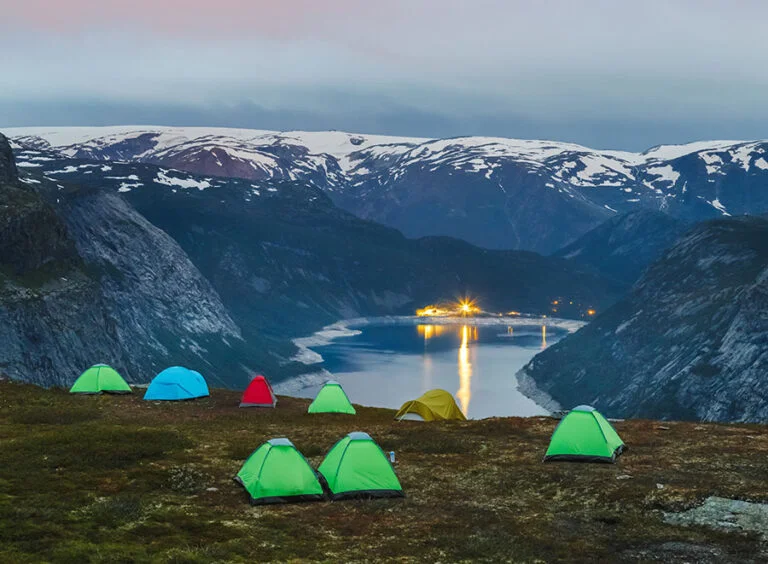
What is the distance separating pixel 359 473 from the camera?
A: 33125 millimetres

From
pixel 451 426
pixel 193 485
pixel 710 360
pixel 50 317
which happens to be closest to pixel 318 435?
pixel 451 426

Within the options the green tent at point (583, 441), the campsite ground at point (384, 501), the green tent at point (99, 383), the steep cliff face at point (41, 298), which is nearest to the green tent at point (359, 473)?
the campsite ground at point (384, 501)

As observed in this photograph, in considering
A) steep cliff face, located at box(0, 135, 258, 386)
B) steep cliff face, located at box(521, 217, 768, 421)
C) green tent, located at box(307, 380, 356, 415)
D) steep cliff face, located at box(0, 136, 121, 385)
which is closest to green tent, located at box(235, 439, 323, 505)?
green tent, located at box(307, 380, 356, 415)

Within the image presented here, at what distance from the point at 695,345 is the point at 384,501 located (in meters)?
126

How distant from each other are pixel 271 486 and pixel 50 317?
102 meters

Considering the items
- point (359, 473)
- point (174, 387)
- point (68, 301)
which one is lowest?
point (174, 387)

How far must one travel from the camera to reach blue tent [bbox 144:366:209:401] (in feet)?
203

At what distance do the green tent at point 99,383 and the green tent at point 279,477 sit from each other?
32.8 meters

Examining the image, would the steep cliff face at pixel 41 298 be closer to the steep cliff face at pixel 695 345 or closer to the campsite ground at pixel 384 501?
the campsite ground at pixel 384 501

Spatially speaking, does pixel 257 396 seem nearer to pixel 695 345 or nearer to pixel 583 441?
pixel 583 441

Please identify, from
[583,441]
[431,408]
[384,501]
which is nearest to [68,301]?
[431,408]

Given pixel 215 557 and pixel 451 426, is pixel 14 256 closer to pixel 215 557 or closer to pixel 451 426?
pixel 451 426

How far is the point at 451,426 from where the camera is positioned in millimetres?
50719

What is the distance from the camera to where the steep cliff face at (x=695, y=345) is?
123m
